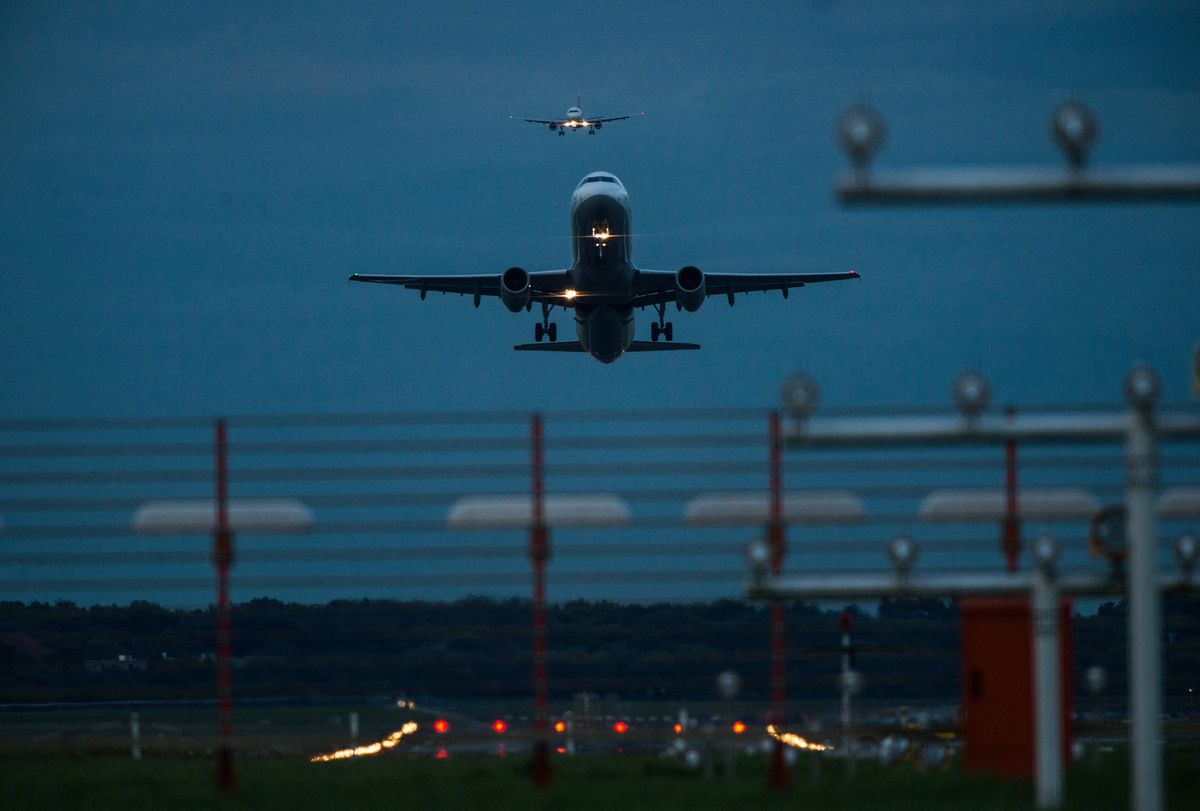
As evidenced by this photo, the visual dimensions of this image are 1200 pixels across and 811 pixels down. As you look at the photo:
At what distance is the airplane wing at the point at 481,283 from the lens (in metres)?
52.5

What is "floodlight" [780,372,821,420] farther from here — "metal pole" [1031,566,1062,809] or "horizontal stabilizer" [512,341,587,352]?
"horizontal stabilizer" [512,341,587,352]

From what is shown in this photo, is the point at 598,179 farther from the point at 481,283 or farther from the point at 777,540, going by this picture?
the point at 777,540

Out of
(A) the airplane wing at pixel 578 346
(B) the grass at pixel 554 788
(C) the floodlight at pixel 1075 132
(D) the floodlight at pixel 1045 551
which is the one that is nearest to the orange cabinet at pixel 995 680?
(B) the grass at pixel 554 788

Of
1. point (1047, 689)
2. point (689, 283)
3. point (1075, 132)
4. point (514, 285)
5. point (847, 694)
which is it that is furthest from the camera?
point (689, 283)

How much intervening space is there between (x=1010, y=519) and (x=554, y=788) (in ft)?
14.6

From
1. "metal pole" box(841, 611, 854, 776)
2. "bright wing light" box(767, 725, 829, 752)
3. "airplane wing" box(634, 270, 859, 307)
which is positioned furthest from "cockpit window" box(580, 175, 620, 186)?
"metal pole" box(841, 611, 854, 776)

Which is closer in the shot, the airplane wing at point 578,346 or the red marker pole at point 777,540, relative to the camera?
the red marker pole at point 777,540

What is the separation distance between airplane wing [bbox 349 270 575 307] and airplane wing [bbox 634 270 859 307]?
8.38ft

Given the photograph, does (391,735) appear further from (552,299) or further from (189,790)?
(552,299)

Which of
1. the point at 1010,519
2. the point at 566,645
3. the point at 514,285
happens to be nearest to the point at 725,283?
the point at 514,285

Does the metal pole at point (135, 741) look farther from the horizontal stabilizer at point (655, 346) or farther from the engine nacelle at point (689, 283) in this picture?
the horizontal stabilizer at point (655, 346)

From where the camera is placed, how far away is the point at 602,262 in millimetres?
49656

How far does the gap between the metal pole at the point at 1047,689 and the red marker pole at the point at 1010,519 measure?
5.97 feet

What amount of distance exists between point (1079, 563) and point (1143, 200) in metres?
4.52
